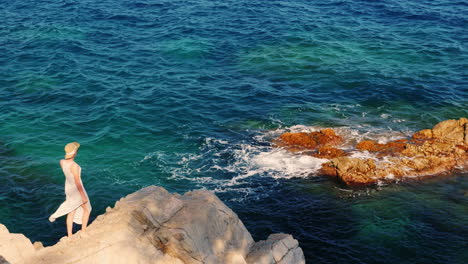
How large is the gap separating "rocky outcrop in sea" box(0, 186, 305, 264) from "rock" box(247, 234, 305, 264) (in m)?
0.04

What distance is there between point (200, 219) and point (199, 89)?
2606 cm

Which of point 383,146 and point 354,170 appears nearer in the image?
point 354,170

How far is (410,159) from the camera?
31.2 m

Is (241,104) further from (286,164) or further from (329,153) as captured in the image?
(329,153)

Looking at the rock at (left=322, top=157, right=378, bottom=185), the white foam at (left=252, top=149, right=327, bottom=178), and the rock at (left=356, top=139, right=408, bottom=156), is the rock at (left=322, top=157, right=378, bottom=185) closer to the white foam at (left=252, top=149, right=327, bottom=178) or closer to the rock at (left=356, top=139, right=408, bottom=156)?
Result: the white foam at (left=252, top=149, right=327, bottom=178)

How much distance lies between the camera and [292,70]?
46000 millimetres

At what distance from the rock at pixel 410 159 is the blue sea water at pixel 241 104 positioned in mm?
998

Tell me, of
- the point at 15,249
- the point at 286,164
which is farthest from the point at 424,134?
the point at 15,249

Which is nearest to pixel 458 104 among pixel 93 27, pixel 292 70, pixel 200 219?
pixel 292 70

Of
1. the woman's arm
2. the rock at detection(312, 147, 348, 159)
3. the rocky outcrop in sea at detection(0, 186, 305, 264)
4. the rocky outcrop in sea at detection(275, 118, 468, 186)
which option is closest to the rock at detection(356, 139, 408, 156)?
the rocky outcrop in sea at detection(275, 118, 468, 186)

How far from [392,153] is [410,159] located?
4.43 ft

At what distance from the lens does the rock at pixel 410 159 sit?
29578 mm

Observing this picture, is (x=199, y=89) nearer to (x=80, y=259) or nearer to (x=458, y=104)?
(x=458, y=104)

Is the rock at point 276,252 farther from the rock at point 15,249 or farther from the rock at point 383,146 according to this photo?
the rock at point 383,146
